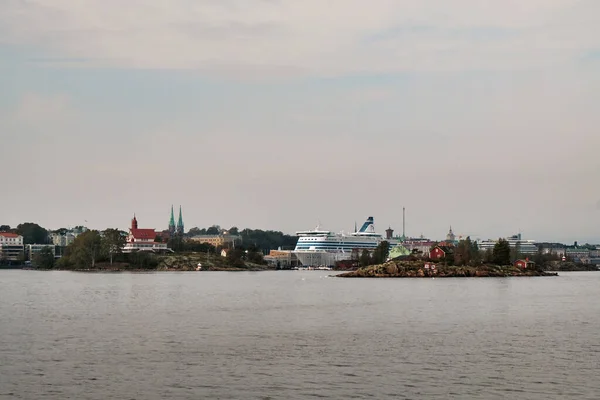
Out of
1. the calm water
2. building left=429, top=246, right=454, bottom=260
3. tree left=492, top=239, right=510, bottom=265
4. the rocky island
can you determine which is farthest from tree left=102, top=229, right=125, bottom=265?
the calm water

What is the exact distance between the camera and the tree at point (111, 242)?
7534 inches

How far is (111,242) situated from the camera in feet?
630

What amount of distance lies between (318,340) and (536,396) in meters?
16.7

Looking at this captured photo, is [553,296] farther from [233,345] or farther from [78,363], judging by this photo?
[78,363]

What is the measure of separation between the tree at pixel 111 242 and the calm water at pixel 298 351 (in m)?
123

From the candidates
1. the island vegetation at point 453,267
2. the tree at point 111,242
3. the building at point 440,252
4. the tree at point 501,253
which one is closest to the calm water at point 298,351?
the island vegetation at point 453,267

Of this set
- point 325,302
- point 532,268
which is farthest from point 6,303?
point 532,268

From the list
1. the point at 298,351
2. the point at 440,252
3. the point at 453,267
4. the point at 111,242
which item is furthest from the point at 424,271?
the point at 298,351

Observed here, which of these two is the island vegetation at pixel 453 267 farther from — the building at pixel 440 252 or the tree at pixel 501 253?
the building at pixel 440 252

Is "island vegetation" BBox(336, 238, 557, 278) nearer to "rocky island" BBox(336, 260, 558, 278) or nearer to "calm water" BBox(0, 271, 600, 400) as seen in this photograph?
"rocky island" BBox(336, 260, 558, 278)

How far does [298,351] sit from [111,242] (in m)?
158

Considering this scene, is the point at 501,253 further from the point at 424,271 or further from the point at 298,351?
the point at 298,351

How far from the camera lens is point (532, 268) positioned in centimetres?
17012

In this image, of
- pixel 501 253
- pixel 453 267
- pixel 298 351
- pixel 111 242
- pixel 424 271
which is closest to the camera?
pixel 298 351
